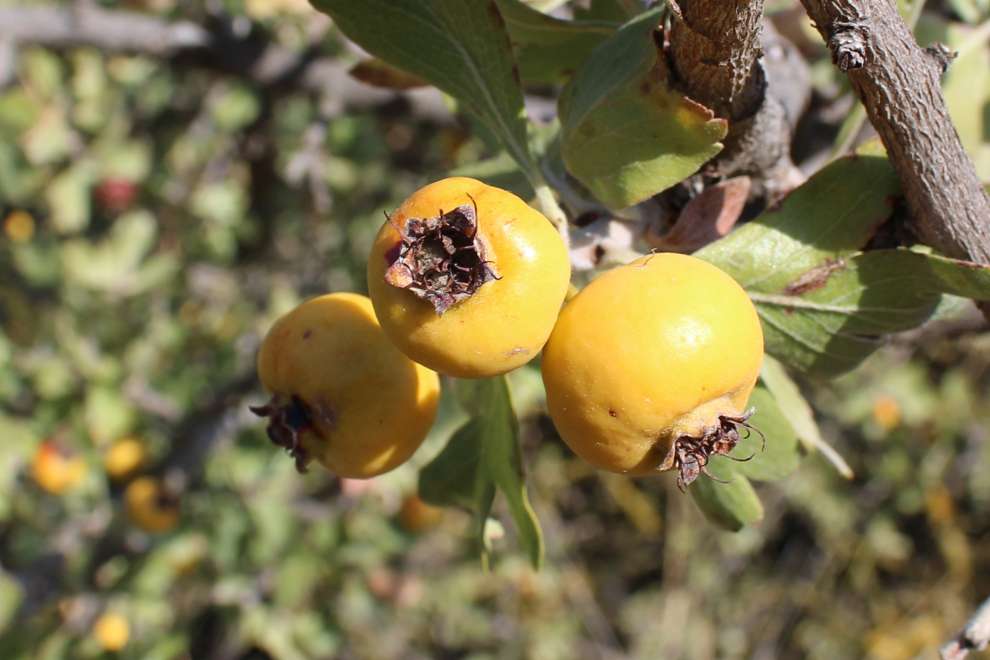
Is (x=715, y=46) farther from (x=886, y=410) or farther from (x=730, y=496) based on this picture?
(x=886, y=410)

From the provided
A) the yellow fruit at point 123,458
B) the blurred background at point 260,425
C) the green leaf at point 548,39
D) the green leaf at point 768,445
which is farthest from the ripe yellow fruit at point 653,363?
the yellow fruit at point 123,458

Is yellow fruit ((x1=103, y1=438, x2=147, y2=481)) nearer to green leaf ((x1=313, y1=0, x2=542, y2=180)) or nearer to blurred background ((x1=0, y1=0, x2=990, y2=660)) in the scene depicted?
blurred background ((x1=0, y1=0, x2=990, y2=660))

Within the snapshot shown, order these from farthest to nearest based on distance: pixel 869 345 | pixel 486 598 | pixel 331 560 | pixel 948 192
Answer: pixel 486 598
pixel 331 560
pixel 869 345
pixel 948 192

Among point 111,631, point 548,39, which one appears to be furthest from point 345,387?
point 111,631

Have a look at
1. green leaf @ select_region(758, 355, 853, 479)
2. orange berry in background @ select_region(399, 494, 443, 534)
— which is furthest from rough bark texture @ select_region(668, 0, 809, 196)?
orange berry in background @ select_region(399, 494, 443, 534)

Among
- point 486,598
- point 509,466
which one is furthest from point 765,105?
point 486,598

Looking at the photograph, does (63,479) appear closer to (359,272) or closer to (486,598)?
(359,272)
